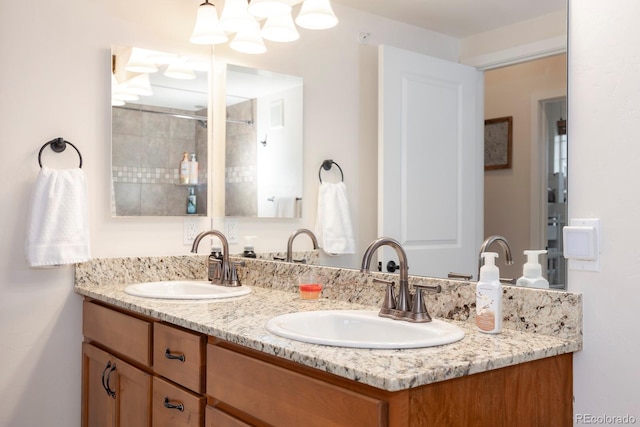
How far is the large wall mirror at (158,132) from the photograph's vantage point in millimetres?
2314

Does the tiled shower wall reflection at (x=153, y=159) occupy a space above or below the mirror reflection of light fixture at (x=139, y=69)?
below

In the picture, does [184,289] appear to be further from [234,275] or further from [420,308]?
[420,308]

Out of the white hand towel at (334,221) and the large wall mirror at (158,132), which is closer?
the white hand towel at (334,221)

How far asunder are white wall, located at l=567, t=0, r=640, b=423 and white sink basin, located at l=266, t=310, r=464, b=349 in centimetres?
30

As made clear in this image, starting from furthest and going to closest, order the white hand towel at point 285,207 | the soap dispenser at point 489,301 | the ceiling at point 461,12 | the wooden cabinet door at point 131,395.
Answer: the white hand towel at point 285,207, the wooden cabinet door at point 131,395, the ceiling at point 461,12, the soap dispenser at point 489,301

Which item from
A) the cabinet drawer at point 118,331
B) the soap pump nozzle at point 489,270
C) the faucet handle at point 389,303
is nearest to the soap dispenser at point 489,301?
the soap pump nozzle at point 489,270

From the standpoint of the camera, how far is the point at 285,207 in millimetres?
2318

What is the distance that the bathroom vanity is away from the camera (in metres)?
1.07

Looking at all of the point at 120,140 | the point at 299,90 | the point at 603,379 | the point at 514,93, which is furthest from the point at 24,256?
the point at 603,379

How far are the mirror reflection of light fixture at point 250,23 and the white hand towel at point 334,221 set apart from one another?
62cm

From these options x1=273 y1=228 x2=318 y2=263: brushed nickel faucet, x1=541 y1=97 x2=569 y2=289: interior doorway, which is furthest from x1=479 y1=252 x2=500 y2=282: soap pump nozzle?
x1=273 y1=228 x2=318 y2=263: brushed nickel faucet

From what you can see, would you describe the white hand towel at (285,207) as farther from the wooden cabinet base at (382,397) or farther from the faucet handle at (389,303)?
the wooden cabinet base at (382,397)

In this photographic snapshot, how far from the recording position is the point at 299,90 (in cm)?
230

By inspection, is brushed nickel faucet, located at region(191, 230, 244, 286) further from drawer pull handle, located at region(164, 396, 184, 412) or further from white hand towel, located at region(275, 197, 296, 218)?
drawer pull handle, located at region(164, 396, 184, 412)
